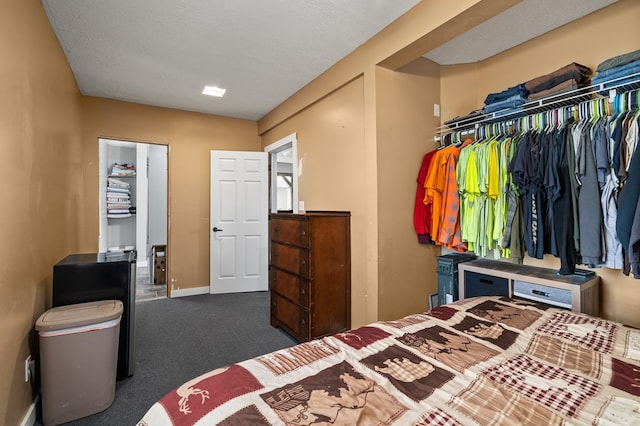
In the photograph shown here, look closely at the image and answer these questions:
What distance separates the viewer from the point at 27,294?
5.61 feet

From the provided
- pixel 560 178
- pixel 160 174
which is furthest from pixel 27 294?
pixel 160 174

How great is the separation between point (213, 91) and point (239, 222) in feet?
5.85

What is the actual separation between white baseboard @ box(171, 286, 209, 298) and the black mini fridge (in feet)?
6.66

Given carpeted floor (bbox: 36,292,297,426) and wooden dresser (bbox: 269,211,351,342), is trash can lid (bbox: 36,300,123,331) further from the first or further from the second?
wooden dresser (bbox: 269,211,351,342)

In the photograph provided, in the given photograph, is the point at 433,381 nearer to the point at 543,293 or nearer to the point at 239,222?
the point at 543,293

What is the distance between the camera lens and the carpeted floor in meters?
1.91

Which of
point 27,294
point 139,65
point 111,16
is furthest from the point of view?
point 139,65

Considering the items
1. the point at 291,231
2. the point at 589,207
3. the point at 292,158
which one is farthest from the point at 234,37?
the point at 589,207

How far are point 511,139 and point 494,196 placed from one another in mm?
437

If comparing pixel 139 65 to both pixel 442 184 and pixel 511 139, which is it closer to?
pixel 442 184

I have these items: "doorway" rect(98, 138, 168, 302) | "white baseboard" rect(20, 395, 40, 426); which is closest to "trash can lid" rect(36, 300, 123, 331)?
"white baseboard" rect(20, 395, 40, 426)

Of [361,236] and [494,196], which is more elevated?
[494,196]

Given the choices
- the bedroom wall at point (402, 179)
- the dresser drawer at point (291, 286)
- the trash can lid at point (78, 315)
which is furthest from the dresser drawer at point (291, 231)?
the trash can lid at point (78, 315)

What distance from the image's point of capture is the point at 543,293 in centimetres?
197
